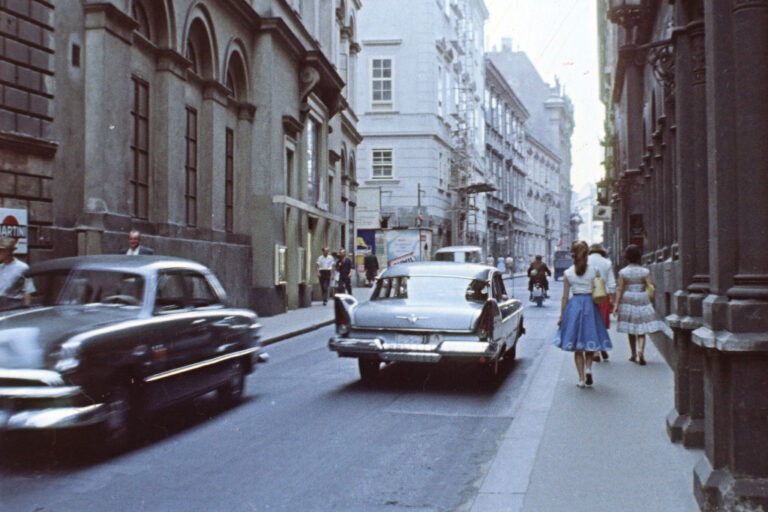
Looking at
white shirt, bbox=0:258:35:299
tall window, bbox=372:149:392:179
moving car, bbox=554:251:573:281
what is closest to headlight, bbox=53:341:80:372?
white shirt, bbox=0:258:35:299

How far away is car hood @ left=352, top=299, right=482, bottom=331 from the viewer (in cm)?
954

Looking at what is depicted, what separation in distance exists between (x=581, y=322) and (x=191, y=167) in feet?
39.1

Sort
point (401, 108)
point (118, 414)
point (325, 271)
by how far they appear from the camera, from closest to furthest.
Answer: point (118, 414), point (325, 271), point (401, 108)

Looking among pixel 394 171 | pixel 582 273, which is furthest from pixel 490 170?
pixel 582 273

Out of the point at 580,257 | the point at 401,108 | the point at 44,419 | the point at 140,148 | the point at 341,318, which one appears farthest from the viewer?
the point at 401,108

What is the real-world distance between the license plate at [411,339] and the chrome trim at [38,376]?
452 centimetres

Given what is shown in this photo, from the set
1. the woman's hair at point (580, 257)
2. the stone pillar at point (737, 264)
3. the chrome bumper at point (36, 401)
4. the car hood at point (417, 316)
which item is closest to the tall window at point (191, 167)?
the car hood at point (417, 316)

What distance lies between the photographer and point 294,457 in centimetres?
645

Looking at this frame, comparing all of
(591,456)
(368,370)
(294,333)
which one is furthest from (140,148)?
(591,456)

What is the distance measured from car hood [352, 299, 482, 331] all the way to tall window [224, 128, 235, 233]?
11.8m

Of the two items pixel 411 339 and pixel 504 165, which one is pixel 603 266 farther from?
pixel 504 165

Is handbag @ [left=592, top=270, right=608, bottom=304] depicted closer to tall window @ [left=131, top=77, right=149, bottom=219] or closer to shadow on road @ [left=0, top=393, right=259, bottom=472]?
shadow on road @ [left=0, top=393, right=259, bottom=472]

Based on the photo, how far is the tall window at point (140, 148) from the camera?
634 inches

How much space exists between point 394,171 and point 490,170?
68.7 ft
